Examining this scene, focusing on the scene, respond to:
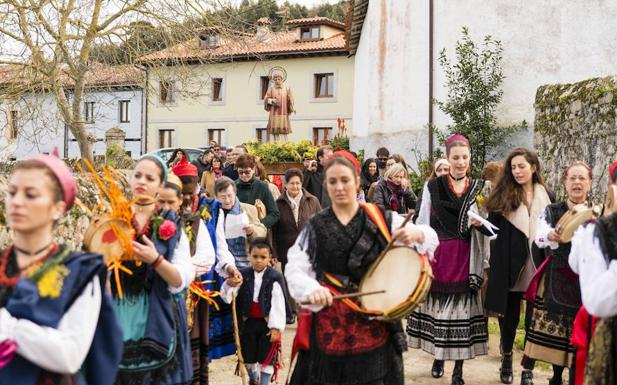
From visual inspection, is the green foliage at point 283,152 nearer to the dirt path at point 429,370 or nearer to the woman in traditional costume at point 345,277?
the dirt path at point 429,370

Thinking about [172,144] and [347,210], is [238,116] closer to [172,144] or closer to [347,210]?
[172,144]

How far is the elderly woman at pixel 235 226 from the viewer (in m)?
7.36

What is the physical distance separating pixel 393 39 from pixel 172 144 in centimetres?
2627

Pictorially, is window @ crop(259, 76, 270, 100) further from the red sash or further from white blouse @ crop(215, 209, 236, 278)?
the red sash

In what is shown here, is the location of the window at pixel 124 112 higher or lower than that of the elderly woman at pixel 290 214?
higher

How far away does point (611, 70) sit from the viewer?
55.9ft

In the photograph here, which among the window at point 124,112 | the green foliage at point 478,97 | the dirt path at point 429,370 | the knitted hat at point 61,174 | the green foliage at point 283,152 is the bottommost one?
the dirt path at point 429,370

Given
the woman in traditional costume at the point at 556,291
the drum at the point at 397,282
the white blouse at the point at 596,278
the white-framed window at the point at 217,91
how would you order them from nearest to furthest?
1. the white blouse at the point at 596,278
2. the drum at the point at 397,282
3. the woman in traditional costume at the point at 556,291
4. the white-framed window at the point at 217,91

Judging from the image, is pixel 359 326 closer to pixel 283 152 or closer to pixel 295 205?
pixel 295 205

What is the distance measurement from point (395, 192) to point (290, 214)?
4.33ft

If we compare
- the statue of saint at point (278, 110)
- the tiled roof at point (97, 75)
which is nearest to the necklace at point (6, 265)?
the tiled roof at point (97, 75)

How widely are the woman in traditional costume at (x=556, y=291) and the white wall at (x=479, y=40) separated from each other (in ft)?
39.7

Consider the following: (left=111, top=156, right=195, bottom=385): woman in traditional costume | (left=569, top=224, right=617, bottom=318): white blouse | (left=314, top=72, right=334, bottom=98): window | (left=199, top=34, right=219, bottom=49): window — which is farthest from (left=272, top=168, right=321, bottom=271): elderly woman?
(left=314, top=72, right=334, bottom=98): window

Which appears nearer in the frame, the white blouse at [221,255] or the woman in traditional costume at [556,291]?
the woman in traditional costume at [556,291]
